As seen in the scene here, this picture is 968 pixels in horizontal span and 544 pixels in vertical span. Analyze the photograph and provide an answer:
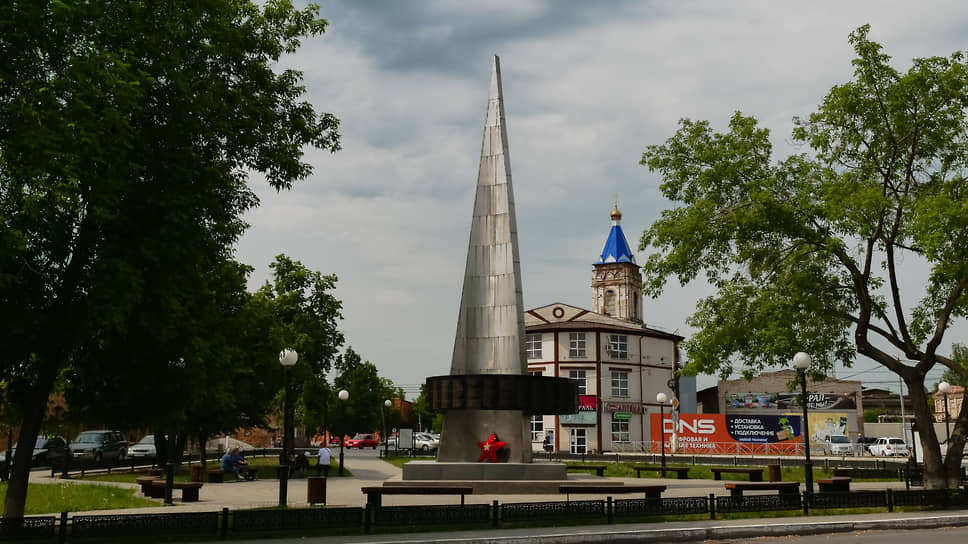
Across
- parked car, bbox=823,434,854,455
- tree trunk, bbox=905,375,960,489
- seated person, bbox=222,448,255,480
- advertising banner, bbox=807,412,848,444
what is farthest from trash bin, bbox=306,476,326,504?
advertising banner, bbox=807,412,848,444

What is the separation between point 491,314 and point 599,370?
43.0 metres

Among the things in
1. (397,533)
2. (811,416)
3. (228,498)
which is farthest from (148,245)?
(811,416)

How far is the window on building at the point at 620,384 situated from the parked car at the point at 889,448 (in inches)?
747

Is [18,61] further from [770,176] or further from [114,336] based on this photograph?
[770,176]

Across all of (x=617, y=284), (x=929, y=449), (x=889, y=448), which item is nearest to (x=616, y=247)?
(x=617, y=284)

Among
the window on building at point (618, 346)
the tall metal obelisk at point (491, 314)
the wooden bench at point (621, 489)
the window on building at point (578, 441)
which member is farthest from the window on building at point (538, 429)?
the wooden bench at point (621, 489)

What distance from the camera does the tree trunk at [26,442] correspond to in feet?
42.3

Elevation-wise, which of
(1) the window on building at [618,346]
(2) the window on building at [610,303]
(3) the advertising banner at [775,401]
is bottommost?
(3) the advertising banner at [775,401]

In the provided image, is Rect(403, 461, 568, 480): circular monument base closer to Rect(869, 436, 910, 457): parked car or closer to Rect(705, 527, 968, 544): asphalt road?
Rect(705, 527, 968, 544): asphalt road

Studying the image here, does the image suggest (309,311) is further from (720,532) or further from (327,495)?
(720,532)

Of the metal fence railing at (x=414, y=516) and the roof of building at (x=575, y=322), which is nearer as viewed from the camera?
the metal fence railing at (x=414, y=516)

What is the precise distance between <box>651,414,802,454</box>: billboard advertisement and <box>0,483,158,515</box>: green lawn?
3925 centimetres

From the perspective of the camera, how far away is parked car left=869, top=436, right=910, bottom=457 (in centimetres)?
5500

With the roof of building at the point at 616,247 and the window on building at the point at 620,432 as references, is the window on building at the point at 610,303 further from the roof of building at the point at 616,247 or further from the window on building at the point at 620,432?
the window on building at the point at 620,432
